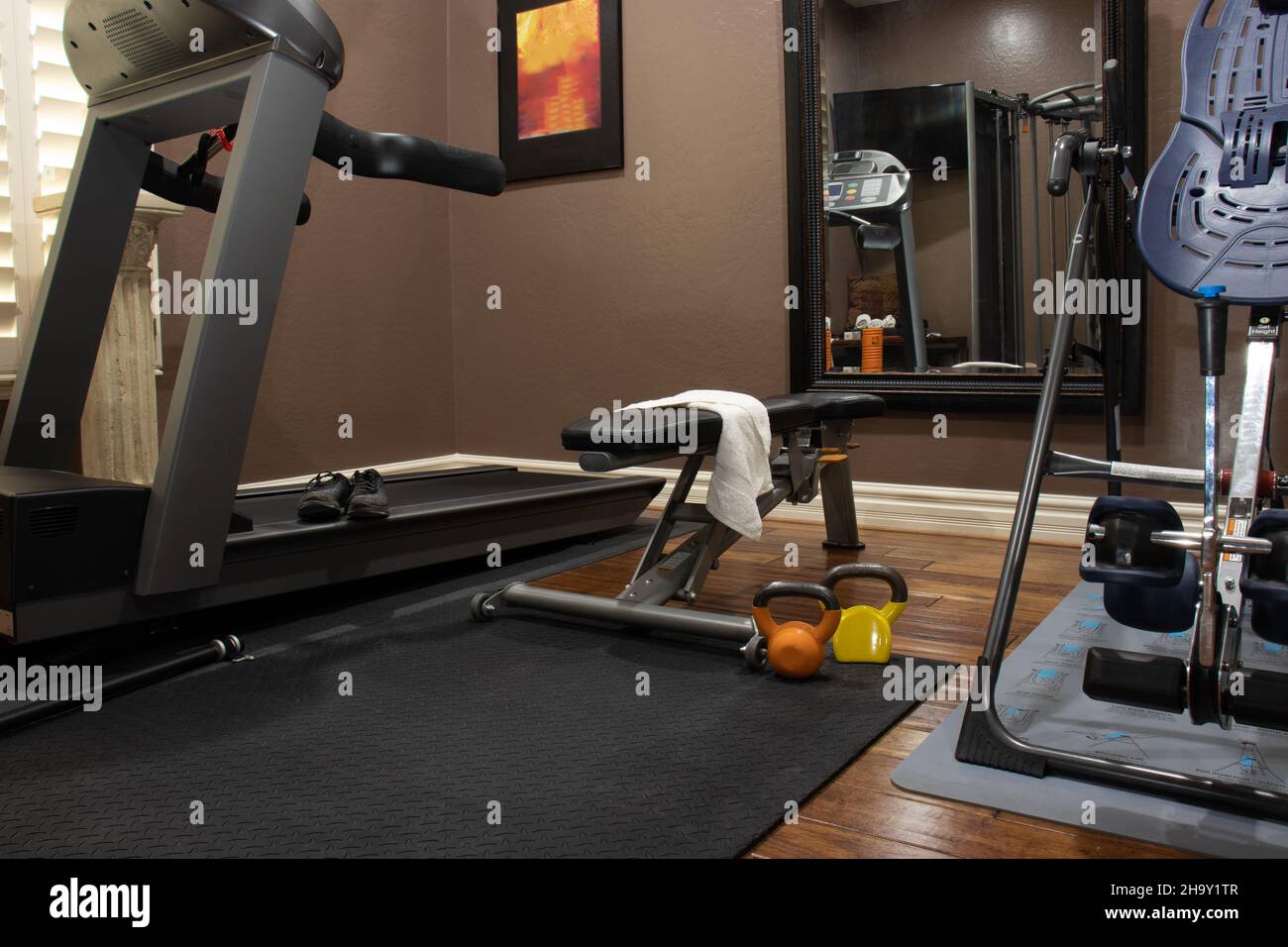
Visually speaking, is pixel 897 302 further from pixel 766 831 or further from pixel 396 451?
pixel 766 831

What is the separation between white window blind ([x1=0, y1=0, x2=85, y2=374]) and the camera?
2.90m

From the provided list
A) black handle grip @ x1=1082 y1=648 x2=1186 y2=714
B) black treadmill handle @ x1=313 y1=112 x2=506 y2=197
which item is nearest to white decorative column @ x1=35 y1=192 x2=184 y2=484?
black treadmill handle @ x1=313 y1=112 x2=506 y2=197

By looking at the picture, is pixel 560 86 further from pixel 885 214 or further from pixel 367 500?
pixel 367 500

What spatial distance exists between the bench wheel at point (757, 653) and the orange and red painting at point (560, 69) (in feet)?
9.12

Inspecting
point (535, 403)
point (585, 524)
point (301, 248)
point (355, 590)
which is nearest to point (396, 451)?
point (535, 403)

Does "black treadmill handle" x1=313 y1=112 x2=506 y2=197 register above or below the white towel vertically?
above

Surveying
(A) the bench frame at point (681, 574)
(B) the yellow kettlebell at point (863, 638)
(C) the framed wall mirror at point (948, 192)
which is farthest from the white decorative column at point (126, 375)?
(C) the framed wall mirror at point (948, 192)

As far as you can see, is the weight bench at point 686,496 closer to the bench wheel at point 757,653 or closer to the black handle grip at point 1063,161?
the bench wheel at point 757,653

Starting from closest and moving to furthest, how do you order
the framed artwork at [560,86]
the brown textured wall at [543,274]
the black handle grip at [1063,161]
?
the black handle grip at [1063,161]
the brown textured wall at [543,274]
the framed artwork at [560,86]

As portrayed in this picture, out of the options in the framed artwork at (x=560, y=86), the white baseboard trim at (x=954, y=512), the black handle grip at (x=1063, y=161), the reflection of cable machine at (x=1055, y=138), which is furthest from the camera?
the framed artwork at (x=560, y=86)

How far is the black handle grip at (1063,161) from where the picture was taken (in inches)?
66.6

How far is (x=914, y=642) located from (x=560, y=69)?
299 centimetres

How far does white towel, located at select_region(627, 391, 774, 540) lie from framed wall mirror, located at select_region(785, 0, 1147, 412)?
1.40 meters

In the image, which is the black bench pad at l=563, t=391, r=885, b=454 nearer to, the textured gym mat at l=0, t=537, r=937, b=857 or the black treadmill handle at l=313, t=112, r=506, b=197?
the textured gym mat at l=0, t=537, r=937, b=857
